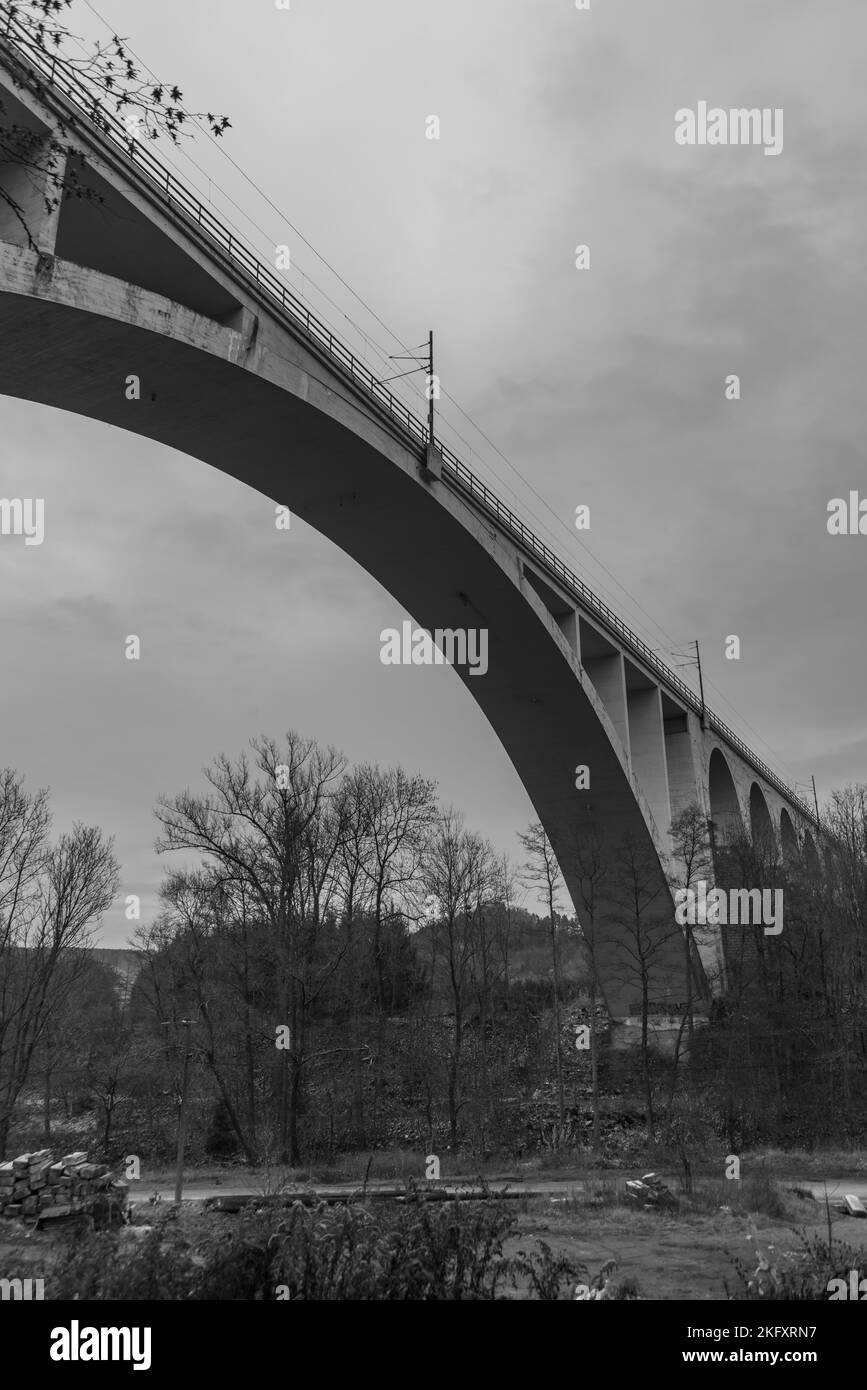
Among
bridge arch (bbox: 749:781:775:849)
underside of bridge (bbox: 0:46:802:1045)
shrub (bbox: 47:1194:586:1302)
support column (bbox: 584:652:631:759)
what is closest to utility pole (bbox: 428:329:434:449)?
underside of bridge (bbox: 0:46:802:1045)

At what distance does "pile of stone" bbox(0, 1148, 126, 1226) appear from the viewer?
466 inches

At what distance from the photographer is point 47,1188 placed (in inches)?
478

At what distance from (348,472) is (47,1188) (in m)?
14.3

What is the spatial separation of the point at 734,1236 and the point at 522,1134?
1578cm

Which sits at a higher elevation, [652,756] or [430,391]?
[430,391]

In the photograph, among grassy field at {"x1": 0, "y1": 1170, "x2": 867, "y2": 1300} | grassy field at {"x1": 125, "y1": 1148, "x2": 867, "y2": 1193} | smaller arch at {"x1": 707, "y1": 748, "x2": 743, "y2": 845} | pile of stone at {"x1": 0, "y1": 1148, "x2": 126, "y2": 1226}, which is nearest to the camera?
grassy field at {"x1": 0, "y1": 1170, "x2": 867, "y2": 1300}

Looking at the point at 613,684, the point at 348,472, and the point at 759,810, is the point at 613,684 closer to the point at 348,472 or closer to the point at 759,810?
the point at 348,472

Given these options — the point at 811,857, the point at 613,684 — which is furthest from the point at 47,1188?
the point at 811,857

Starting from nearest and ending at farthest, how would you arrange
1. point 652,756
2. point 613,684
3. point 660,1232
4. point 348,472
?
point 660,1232
point 348,472
point 613,684
point 652,756

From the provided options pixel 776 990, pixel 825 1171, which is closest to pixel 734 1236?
pixel 825 1171

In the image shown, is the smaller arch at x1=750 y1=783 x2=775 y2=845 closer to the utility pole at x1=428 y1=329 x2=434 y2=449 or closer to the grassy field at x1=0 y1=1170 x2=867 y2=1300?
the utility pole at x1=428 y1=329 x2=434 y2=449

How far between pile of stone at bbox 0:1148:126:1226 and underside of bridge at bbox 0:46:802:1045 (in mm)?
10458

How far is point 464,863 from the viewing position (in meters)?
31.4
